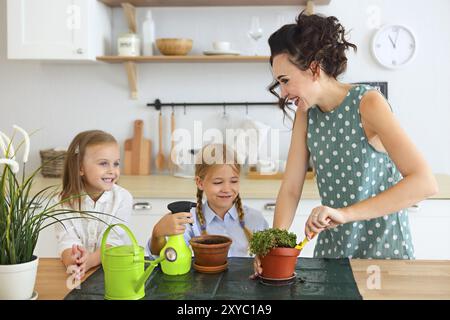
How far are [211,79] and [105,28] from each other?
703 millimetres

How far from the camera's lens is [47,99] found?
147 inches

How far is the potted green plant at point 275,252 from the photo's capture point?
1.52 metres

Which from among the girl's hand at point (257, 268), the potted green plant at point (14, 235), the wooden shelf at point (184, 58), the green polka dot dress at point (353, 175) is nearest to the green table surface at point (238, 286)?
the girl's hand at point (257, 268)

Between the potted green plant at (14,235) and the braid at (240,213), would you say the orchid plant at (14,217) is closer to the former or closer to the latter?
the potted green plant at (14,235)

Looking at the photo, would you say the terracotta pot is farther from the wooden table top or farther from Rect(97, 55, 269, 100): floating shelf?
Rect(97, 55, 269, 100): floating shelf

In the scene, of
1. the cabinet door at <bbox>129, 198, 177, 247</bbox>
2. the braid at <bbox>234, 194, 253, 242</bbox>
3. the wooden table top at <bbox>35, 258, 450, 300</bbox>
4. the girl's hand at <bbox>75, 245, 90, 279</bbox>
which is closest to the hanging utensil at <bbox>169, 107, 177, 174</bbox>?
the cabinet door at <bbox>129, 198, 177, 247</bbox>

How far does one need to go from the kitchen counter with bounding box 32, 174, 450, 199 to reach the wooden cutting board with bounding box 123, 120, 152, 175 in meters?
0.20

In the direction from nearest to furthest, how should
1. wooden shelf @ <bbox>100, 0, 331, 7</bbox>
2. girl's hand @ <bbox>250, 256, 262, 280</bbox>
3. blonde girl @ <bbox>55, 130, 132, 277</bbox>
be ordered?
girl's hand @ <bbox>250, 256, 262, 280</bbox> → blonde girl @ <bbox>55, 130, 132, 277</bbox> → wooden shelf @ <bbox>100, 0, 331, 7</bbox>

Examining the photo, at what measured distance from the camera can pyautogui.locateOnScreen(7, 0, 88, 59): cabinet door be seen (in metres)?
3.26

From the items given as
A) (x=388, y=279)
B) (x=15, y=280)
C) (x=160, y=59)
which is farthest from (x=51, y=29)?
(x=388, y=279)

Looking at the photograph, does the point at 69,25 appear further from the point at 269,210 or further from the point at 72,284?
the point at 72,284

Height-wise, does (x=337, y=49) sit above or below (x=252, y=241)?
above

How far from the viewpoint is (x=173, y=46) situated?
340cm
